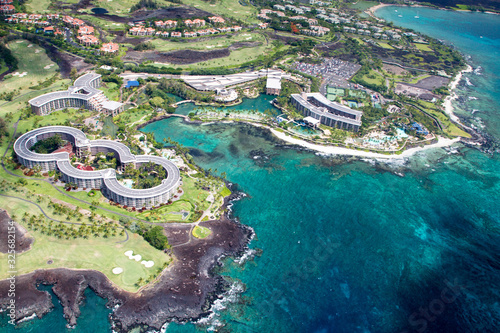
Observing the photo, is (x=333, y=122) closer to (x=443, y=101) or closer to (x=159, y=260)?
(x=443, y=101)

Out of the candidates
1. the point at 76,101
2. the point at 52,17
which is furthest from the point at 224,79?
the point at 52,17

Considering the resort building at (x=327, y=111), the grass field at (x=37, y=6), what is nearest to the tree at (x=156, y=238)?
the resort building at (x=327, y=111)

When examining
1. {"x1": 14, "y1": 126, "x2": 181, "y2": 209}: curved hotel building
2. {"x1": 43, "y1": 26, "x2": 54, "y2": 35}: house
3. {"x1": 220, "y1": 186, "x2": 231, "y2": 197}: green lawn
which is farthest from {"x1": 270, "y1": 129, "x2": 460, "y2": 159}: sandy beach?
{"x1": 43, "y1": 26, "x2": 54, "y2": 35}: house

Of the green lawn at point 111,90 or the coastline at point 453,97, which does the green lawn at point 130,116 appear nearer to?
the green lawn at point 111,90

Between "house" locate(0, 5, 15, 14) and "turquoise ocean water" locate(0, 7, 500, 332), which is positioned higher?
"house" locate(0, 5, 15, 14)

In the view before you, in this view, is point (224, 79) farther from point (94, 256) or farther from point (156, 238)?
point (94, 256)

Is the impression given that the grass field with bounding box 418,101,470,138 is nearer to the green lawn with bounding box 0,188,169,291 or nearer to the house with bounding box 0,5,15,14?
the green lawn with bounding box 0,188,169,291
